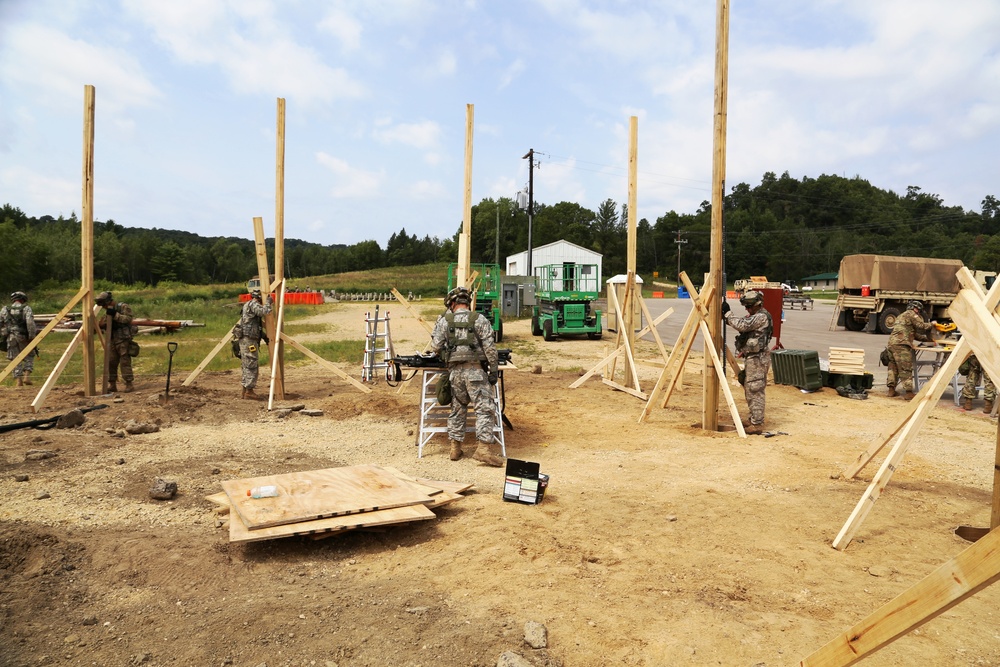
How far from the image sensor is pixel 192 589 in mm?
4332

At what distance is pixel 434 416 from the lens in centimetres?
917

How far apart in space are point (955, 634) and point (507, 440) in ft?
18.5

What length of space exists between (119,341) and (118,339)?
4 cm

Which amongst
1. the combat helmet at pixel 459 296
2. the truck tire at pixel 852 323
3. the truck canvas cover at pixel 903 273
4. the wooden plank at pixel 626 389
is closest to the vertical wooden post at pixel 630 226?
the wooden plank at pixel 626 389

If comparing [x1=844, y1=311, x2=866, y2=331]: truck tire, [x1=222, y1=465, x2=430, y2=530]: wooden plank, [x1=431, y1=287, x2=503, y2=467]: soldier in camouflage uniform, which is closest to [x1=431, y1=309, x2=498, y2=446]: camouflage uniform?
[x1=431, y1=287, x2=503, y2=467]: soldier in camouflage uniform

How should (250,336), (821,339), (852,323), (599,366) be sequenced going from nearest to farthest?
(250,336), (599,366), (821,339), (852,323)

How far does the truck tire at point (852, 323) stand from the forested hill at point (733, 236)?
180ft

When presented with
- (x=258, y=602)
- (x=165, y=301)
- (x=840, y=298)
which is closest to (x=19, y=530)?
(x=258, y=602)

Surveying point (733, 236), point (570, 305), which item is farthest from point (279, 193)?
point (733, 236)

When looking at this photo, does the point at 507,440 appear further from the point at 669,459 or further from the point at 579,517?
the point at 579,517

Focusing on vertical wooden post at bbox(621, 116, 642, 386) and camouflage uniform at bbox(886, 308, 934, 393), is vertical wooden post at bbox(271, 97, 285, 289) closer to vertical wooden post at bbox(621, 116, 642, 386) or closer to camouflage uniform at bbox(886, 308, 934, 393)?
vertical wooden post at bbox(621, 116, 642, 386)

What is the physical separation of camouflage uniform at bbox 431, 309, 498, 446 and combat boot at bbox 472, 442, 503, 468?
58mm

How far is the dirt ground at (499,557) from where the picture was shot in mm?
3639

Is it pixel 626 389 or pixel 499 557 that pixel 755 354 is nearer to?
pixel 626 389
